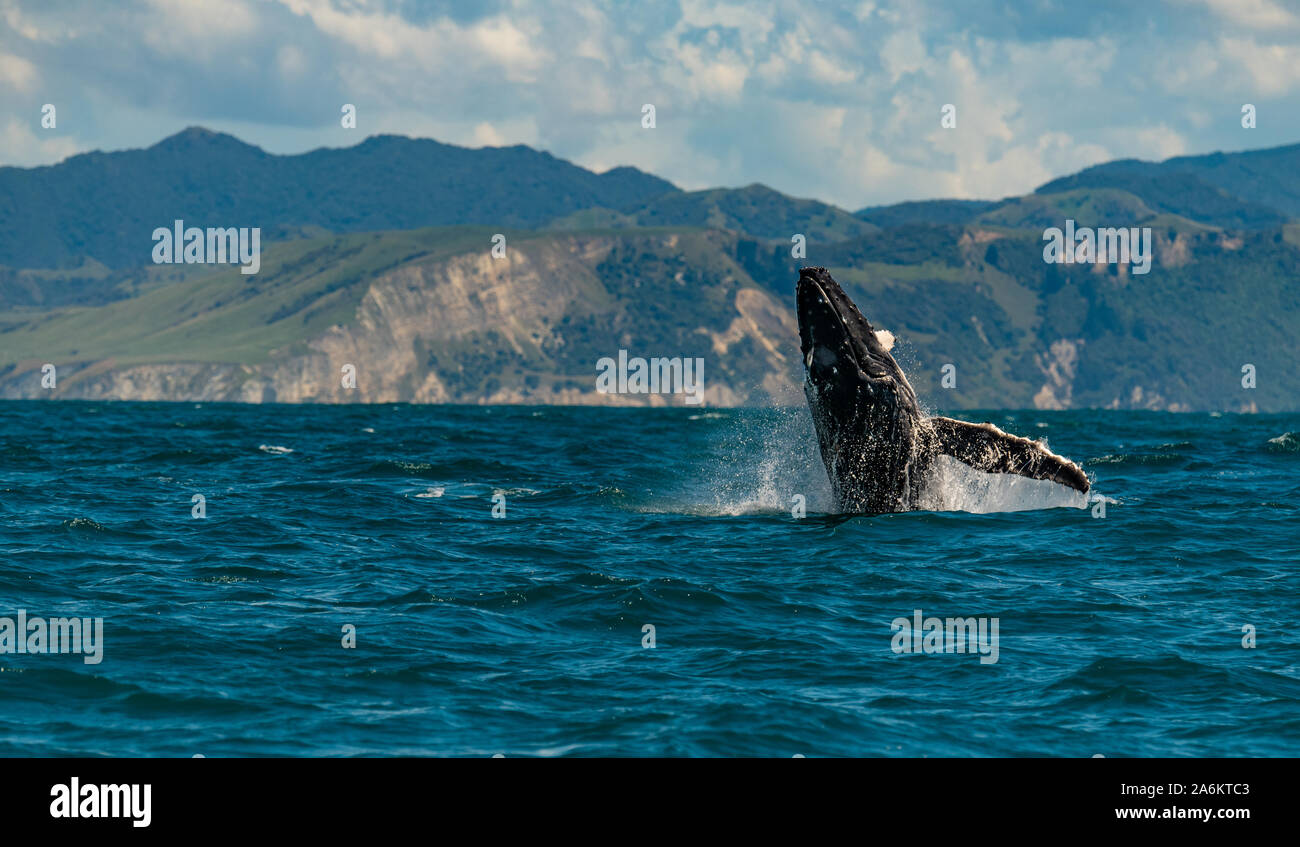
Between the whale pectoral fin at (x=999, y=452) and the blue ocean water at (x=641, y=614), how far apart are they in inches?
51.6

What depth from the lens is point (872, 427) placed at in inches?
1027

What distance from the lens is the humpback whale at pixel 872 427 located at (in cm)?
2533

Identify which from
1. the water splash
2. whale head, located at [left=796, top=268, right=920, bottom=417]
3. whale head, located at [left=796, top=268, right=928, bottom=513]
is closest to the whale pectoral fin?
whale head, located at [left=796, top=268, right=928, bottom=513]

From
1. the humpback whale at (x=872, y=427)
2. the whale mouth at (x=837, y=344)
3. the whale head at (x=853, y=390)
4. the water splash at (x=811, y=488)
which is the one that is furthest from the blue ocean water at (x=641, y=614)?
the whale mouth at (x=837, y=344)

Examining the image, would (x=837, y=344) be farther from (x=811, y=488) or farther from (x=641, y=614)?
(x=641, y=614)

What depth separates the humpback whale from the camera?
2533 cm

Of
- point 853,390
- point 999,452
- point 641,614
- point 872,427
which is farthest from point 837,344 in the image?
point 641,614

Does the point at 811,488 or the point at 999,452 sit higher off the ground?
the point at 999,452

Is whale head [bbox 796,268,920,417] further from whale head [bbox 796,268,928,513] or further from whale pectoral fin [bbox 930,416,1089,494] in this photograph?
whale pectoral fin [bbox 930,416,1089,494]

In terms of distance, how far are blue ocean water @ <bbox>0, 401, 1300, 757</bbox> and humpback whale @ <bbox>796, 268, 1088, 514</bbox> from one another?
2.97 feet

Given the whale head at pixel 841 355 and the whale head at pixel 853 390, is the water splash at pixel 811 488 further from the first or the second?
the whale head at pixel 841 355

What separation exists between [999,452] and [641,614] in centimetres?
987

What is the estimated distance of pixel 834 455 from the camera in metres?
27.4
